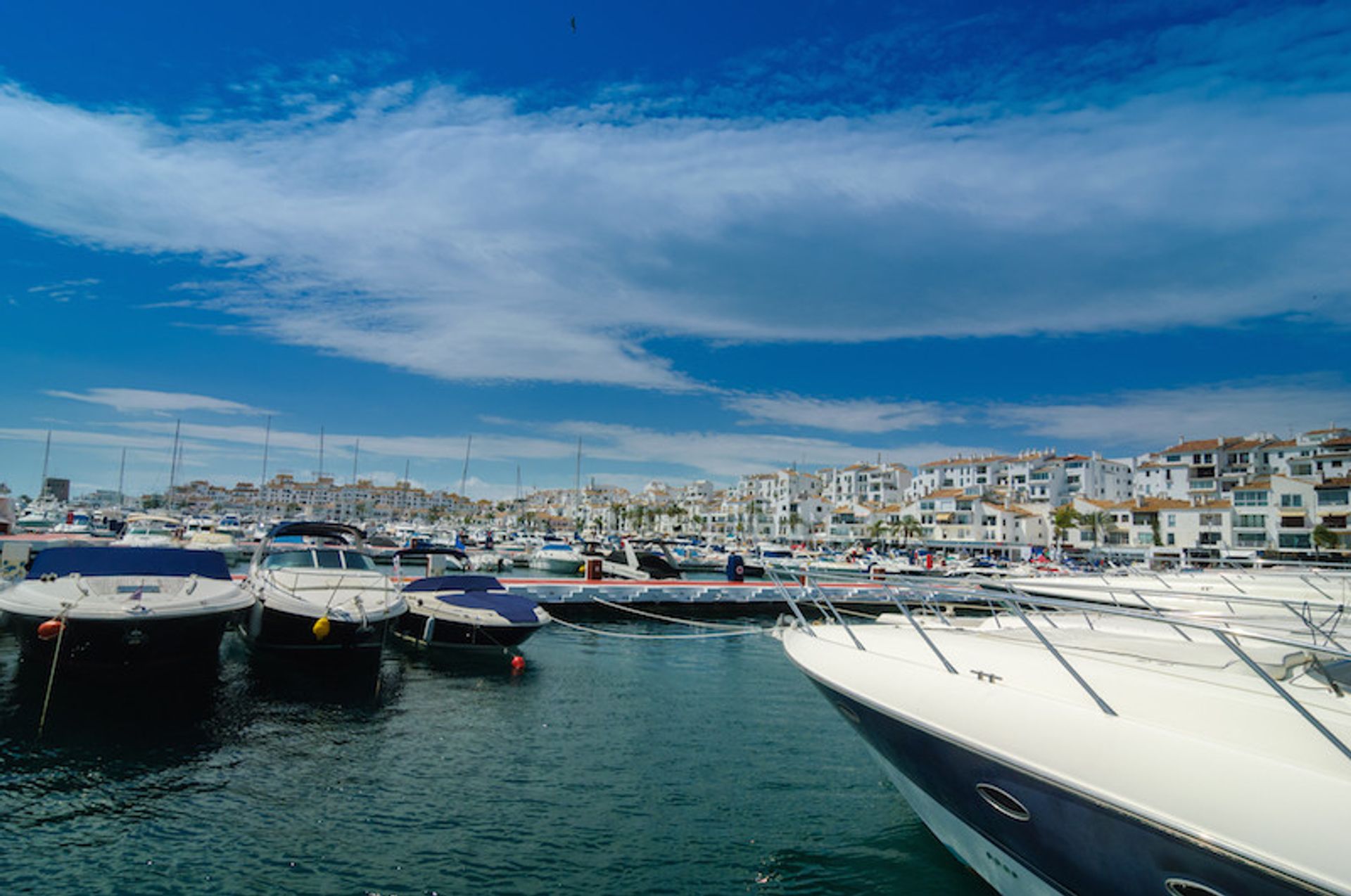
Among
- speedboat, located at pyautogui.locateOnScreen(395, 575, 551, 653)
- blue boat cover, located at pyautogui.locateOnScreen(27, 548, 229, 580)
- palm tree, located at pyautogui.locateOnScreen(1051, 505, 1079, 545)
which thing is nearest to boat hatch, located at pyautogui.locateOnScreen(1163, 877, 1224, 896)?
speedboat, located at pyautogui.locateOnScreen(395, 575, 551, 653)

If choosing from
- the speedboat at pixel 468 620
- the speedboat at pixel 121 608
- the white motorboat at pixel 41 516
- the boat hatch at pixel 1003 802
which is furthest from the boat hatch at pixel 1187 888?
the white motorboat at pixel 41 516

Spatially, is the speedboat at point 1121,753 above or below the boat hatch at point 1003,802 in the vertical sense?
above

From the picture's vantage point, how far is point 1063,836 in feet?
15.0

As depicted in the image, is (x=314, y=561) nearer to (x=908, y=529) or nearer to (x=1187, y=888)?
(x=1187, y=888)

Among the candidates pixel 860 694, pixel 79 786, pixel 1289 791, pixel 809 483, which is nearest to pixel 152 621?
pixel 79 786

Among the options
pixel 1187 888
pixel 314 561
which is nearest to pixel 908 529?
pixel 314 561

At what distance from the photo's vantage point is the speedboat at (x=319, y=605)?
14.3 meters

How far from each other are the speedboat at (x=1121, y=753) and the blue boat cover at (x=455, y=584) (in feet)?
46.4

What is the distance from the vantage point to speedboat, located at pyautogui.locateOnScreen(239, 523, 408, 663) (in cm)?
1430

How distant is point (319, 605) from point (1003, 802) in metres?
13.2

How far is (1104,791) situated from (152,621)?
1333 cm

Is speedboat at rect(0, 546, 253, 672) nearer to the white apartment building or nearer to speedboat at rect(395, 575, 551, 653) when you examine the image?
speedboat at rect(395, 575, 551, 653)

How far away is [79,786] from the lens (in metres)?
8.45

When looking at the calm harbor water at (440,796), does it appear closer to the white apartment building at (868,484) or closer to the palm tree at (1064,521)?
the palm tree at (1064,521)
